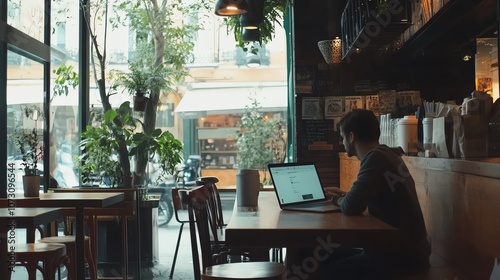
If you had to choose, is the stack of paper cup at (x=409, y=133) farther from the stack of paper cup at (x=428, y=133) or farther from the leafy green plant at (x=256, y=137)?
the leafy green plant at (x=256, y=137)

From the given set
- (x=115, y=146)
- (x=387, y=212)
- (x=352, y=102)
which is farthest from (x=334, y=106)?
(x=387, y=212)

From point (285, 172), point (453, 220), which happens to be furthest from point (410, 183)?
point (285, 172)

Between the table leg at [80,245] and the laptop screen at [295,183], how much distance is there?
4.66 feet

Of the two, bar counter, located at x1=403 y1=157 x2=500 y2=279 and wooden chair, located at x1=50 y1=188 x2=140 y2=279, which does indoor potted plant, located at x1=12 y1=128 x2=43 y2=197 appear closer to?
wooden chair, located at x1=50 y1=188 x2=140 y2=279

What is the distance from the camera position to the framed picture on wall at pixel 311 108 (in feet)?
18.8

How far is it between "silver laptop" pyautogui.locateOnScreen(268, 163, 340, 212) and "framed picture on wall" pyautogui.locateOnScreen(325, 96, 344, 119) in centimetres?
254

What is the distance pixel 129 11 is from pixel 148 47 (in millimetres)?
440

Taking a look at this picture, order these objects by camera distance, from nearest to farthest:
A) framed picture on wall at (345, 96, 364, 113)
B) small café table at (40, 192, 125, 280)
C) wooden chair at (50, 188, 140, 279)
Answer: small café table at (40, 192, 125, 280)
wooden chair at (50, 188, 140, 279)
framed picture on wall at (345, 96, 364, 113)

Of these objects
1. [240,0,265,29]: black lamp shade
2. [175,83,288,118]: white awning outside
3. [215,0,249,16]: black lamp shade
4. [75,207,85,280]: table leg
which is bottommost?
[75,207,85,280]: table leg

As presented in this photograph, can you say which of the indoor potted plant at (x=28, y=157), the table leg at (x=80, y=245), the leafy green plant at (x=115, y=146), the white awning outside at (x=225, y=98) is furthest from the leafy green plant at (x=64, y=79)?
the table leg at (x=80, y=245)

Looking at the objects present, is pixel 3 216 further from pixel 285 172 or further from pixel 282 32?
pixel 282 32

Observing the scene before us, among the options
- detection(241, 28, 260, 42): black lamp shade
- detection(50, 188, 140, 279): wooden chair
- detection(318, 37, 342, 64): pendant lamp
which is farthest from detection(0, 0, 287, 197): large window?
detection(318, 37, 342, 64): pendant lamp

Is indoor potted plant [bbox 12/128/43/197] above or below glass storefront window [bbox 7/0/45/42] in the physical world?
below

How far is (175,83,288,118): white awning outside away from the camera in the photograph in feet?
22.6
